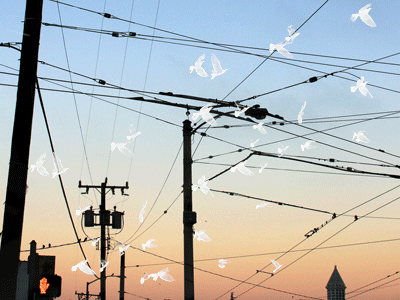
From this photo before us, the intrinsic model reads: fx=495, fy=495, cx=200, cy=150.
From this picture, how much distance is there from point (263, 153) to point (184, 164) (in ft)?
6.64

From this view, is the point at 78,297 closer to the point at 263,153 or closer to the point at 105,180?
the point at 105,180

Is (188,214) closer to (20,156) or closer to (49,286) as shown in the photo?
(49,286)

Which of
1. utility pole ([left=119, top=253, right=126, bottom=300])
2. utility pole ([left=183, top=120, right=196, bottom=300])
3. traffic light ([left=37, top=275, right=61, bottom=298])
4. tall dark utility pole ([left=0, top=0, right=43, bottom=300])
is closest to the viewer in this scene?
tall dark utility pole ([left=0, top=0, right=43, bottom=300])

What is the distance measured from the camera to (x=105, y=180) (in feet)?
95.9

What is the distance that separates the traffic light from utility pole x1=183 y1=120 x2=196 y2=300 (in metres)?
3.27

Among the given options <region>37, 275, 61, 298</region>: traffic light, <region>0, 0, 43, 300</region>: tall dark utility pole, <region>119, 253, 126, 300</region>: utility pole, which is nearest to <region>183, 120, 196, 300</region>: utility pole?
<region>37, 275, 61, 298</region>: traffic light

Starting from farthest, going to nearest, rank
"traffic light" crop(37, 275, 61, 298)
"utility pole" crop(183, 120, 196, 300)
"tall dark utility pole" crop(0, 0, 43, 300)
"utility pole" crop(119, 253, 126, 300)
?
"utility pole" crop(119, 253, 126, 300)
"utility pole" crop(183, 120, 196, 300)
"traffic light" crop(37, 275, 61, 298)
"tall dark utility pole" crop(0, 0, 43, 300)

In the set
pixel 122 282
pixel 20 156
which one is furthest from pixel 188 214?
pixel 122 282

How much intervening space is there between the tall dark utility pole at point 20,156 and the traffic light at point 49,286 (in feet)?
6.81

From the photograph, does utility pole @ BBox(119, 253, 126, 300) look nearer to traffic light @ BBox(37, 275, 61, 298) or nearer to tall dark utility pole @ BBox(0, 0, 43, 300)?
traffic light @ BBox(37, 275, 61, 298)

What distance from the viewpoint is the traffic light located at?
893cm

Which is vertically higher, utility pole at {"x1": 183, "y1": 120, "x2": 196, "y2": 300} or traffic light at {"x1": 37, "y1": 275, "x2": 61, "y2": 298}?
utility pole at {"x1": 183, "y1": 120, "x2": 196, "y2": 300}

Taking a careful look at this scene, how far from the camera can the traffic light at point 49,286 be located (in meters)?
8.93

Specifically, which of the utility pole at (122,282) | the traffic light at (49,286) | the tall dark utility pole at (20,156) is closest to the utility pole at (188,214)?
the traffic light at (49,286)
